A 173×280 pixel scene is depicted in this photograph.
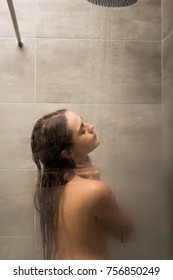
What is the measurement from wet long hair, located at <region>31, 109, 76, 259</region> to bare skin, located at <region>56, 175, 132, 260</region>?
0.12ft

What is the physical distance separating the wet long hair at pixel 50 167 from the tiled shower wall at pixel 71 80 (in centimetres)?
7

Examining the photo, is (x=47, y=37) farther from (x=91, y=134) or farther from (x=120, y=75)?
(x=91, y=134)

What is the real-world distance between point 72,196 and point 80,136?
180 millimetres

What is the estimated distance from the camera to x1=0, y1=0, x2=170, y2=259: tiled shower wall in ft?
4.05

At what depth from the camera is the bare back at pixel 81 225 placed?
0.99m

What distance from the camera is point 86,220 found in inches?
39.2

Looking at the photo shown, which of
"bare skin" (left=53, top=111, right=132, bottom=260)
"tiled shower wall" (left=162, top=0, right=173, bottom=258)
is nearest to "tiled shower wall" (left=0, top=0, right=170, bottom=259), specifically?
"tiled shower wall" (left=162, top=0, right=173, bottom=258)

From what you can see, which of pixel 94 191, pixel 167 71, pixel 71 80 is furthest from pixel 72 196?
pixel 167 71

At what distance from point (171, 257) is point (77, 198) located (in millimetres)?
319

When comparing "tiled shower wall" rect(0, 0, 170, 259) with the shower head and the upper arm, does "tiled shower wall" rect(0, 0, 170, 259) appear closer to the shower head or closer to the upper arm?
the shower head

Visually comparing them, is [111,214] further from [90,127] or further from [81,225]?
[90,127]

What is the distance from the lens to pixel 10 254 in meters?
1.22
